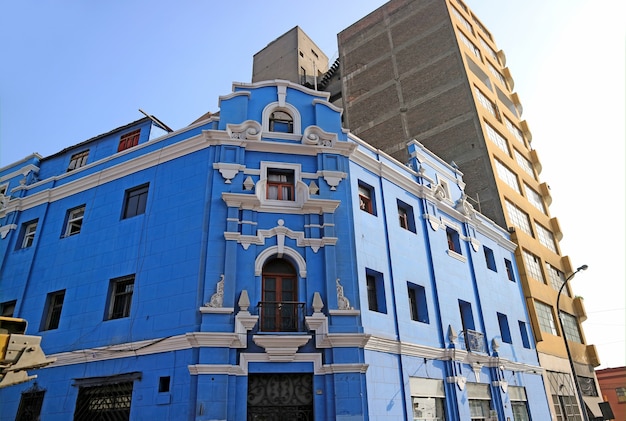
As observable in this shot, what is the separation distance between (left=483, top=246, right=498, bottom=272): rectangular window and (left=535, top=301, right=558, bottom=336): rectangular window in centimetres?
468

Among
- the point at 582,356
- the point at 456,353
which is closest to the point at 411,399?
the point at 456,353

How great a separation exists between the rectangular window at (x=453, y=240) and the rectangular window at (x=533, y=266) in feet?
26.2

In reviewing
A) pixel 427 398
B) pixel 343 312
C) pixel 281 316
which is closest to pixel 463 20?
pixel 427 398

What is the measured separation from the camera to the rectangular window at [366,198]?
60.1 feet

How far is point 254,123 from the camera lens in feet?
55.9

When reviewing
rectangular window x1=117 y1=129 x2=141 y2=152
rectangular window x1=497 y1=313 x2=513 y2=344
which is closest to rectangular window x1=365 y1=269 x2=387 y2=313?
rectangular window x1=497 y1=313 x2=513 y2=344

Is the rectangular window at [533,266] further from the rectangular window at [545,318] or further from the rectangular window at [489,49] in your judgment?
the rectangular window at [489,49]

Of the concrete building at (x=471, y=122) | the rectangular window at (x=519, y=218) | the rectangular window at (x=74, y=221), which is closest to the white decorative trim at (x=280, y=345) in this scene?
the rectangular window at (x=74, y=221)

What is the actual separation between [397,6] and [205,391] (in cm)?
3737

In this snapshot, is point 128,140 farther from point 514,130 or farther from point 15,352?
point 514,130

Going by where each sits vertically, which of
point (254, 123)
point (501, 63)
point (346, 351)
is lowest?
point (346, 351)

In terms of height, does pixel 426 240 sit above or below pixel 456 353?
above

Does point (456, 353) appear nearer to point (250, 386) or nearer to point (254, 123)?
point (250, 386)

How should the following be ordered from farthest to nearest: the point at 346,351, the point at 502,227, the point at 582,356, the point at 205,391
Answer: the point at 582,356, the point at 502,227, the point at 346,351, the point at 205,391
